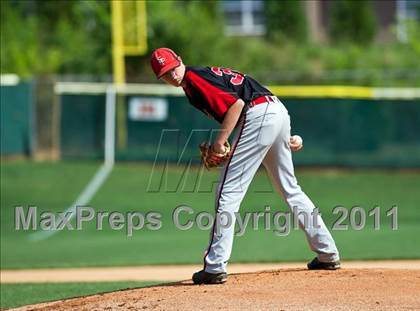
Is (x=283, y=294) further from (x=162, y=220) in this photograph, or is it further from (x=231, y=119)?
(x=162, y=220)

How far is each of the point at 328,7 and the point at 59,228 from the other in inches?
638

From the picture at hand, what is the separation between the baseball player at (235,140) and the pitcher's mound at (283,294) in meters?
0.29

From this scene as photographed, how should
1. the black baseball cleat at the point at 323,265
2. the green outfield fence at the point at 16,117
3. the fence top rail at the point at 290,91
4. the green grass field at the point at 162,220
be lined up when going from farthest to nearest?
the fence top rail at the point at 290,91 < the green outfield fence at the point at 16,117 < the green grass field at the point at 162,220 < the black baseball cleat at the point at 323,265

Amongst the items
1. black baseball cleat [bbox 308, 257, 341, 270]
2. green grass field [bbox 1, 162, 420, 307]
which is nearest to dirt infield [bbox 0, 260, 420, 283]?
green grass field [bbox 1, 162, 420, 307]

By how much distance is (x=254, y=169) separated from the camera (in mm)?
6816

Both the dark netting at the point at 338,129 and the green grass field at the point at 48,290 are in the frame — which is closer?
the green grass field at the point at 48,290

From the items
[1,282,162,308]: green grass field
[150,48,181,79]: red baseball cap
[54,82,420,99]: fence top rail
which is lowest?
[1,282,162,308]: green grass field

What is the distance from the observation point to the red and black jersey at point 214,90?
6590mm

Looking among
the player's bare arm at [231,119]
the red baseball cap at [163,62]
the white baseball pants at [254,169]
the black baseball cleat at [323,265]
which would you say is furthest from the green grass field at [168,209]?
the red baseball cap at [163,62]

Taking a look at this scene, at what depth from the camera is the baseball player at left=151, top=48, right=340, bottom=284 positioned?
21.7 ft

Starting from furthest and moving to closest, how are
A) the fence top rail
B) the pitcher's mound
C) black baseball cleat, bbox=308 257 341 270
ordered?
the fence top rail < black baseball cleat, bbox=308 257 341 270 < the pitcher's mound

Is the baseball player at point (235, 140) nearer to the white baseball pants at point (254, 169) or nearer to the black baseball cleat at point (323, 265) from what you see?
the white baseball pants at point (254, 169)

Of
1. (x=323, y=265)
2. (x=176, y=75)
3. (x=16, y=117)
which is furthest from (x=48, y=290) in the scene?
(x=16, y=117)

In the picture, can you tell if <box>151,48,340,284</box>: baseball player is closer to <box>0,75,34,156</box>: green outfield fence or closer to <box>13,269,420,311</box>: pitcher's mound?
<box>13,269,420,311</box>: pitcher's mound
